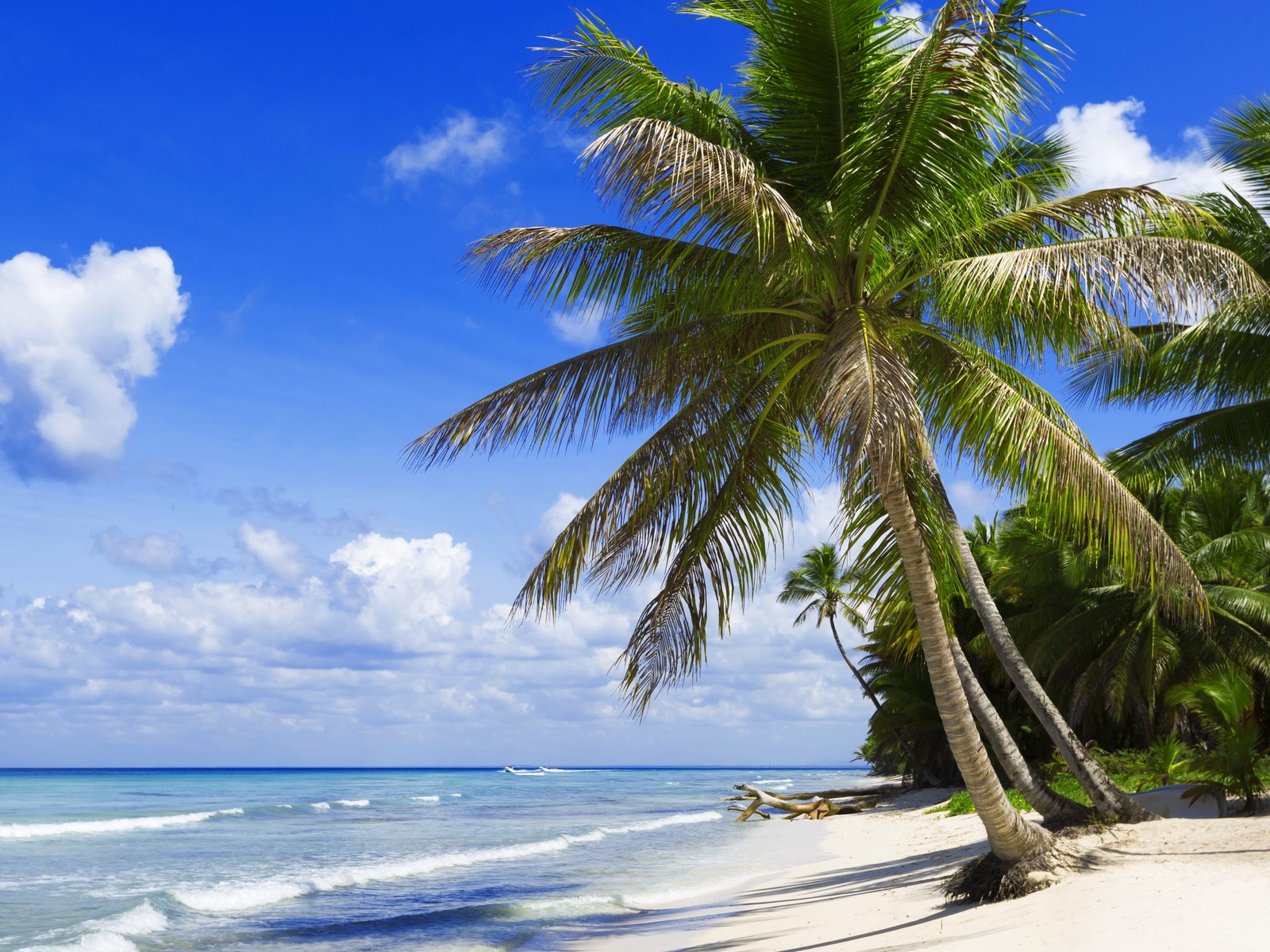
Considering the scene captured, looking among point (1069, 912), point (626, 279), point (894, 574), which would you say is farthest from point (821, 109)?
point (1069, 912)

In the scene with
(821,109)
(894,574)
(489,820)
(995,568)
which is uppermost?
(821,109)

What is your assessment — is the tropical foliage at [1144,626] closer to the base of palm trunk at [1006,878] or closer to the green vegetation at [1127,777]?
the green vegetation at [1127,777]

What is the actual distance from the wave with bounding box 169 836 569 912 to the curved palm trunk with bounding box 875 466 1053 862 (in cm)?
1098

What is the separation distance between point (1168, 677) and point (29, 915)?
734 inches

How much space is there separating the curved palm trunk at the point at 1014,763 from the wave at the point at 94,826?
26136mm

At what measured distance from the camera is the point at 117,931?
472 inches

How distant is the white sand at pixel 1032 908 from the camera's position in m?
6.24

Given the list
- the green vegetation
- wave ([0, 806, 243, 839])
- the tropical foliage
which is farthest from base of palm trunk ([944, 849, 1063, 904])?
wave ([0, 806, 243, 839])

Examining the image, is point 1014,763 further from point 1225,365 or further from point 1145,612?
point 1145,612

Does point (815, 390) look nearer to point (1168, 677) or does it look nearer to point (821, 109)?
point (821, 109)

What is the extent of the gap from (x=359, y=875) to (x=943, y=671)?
13268 mm

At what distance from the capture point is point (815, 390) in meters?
8.50

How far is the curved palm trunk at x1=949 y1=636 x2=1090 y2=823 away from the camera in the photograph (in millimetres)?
9375

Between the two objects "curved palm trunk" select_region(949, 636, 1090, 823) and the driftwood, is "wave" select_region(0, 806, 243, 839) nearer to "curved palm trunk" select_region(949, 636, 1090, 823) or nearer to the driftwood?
the driftwood
